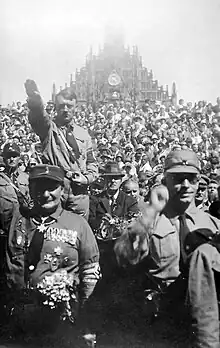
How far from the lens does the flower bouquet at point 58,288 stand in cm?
358

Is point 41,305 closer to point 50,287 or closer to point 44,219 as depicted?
point 50,287

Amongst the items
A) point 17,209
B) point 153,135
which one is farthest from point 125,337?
point 153,135

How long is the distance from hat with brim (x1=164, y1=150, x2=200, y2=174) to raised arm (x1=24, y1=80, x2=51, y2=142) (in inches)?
42.6

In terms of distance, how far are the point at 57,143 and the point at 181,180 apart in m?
1.27

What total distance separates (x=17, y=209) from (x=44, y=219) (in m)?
0.26

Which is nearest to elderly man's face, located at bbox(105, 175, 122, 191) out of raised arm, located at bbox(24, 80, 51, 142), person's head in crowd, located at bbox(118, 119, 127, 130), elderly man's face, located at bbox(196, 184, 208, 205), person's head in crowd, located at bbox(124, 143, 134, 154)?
elderly man's face, located at bbox(196, 184, 208, 205)

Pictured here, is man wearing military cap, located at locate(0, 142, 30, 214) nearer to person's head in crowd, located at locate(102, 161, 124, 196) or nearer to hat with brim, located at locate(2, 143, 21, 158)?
hat with brim, located at locate(2, 143, 21, 158)

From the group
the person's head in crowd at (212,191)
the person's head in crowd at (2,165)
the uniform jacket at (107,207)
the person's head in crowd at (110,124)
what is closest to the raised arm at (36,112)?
the person's head in crowd at (2,165)

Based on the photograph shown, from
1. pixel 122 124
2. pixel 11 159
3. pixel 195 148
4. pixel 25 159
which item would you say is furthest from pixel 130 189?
pixel 122 124

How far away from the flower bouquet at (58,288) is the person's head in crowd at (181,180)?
902 millimetres

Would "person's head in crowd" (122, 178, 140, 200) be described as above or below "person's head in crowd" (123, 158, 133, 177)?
below

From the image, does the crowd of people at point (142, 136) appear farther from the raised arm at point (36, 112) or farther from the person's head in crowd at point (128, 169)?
the raised arm at point (36, 112)

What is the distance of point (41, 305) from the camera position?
145 inches

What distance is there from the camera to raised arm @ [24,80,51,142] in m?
3.81
